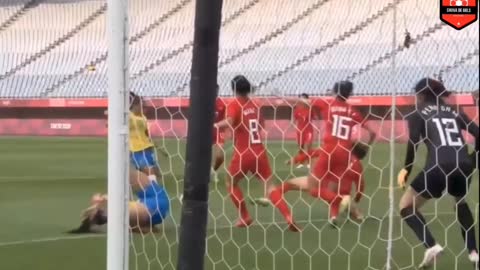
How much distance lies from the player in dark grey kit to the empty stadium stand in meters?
1.96

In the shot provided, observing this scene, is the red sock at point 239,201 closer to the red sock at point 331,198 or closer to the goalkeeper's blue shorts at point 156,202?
the red sock at point 331,198

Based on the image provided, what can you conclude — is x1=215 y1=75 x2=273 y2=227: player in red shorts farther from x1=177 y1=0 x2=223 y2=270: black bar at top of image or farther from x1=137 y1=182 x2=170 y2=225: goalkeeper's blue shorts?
x1=177 y1=0 x2=223 y2=270: black bar at top of image

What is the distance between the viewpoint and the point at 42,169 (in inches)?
572

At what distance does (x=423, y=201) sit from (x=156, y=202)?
1.80m

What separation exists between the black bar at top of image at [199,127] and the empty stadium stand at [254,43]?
221 inches

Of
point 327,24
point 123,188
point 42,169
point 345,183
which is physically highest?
point 327,24

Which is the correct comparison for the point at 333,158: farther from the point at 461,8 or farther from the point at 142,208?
the point at 461,8

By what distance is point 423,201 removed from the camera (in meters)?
5.83

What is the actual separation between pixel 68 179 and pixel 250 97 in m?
5.51

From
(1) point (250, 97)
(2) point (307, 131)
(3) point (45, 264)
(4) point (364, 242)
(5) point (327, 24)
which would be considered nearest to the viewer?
(3) point (45, 264)

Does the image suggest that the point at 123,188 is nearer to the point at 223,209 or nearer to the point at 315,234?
the point at 315,234

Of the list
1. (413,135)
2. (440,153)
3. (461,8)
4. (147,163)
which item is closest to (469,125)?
(440,153)

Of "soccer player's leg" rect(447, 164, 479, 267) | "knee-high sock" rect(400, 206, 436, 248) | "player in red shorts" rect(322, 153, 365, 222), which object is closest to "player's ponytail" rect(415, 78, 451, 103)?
"soccer player's leg" rect(447, 164, 479, 267)

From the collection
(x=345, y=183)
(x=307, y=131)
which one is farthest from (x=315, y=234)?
(x=307, y=131)
